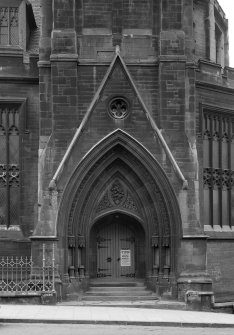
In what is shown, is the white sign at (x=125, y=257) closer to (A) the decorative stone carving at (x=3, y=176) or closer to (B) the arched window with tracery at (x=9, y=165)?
(B) the arched window with tracery at (x=9, y=165)

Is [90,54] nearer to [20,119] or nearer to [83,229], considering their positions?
[20,119]

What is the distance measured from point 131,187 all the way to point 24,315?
7.94m

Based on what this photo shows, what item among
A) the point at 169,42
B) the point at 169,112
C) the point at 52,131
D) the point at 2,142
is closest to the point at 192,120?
the point at 169,112

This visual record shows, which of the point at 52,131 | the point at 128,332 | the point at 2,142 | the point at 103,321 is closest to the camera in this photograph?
the point at 128,332

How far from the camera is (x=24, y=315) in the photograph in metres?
22.6

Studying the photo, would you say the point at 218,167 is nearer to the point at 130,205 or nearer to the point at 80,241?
the point at 130,205

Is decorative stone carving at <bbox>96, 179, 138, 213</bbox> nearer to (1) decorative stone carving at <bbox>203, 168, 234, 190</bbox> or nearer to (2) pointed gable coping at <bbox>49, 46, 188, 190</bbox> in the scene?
(2) pointed gable coping at <bbox>49, 46, 188, 190</bbox>

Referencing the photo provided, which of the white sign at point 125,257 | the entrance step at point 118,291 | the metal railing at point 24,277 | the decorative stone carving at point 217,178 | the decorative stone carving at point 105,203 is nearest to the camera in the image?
the metal railing at point 24,277

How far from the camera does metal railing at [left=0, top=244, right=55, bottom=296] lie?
26859mm

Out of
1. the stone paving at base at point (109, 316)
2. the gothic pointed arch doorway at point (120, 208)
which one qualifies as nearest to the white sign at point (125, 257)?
the gothic pointed arch doorway at point (120, 208)

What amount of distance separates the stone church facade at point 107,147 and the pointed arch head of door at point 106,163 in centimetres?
4

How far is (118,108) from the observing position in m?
28.6

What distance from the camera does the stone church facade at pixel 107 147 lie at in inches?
1096

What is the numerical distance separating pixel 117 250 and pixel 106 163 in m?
3.31
